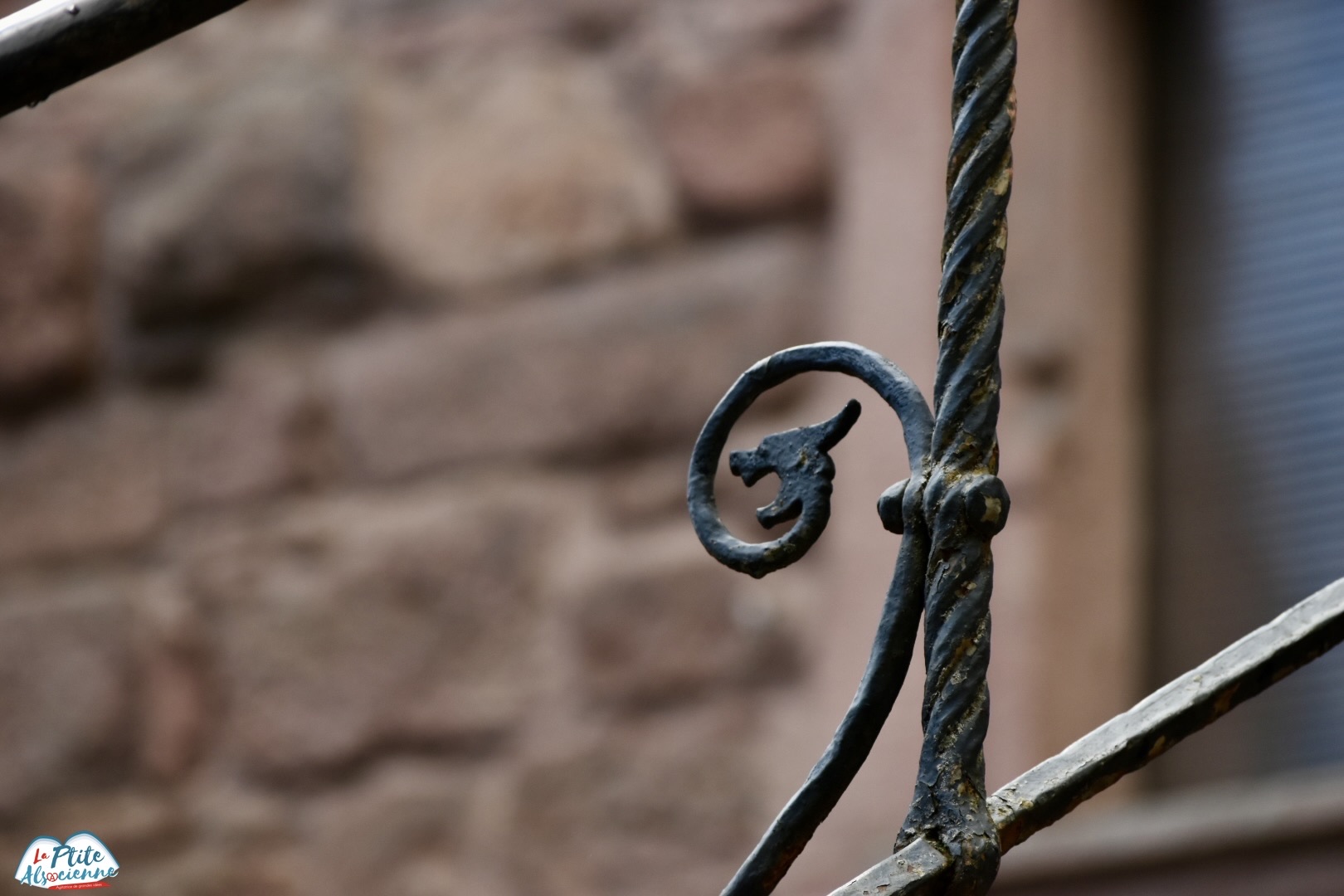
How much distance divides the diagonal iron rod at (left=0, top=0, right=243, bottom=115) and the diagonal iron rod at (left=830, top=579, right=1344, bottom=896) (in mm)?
347

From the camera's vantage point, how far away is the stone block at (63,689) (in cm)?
171

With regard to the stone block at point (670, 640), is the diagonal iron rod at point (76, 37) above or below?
below

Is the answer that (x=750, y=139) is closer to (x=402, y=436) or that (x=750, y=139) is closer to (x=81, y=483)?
(x=402, y=436)

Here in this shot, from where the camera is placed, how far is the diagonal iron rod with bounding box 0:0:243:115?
57 centimetres

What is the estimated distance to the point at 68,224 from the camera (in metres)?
1.86

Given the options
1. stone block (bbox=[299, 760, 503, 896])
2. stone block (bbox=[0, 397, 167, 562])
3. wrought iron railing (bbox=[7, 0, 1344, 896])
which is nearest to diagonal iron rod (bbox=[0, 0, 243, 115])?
wrought iron railing (bbox=[7, 0, 1344, 896])

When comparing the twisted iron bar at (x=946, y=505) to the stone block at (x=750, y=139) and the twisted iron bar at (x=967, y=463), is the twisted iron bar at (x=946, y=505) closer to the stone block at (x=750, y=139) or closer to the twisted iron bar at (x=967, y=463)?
the twisted iron bar at (x=967, y=463)

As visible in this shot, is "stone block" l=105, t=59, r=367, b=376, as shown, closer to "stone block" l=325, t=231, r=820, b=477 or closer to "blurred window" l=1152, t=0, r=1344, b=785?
"stone block" l=325, t=231, r=820, b=477

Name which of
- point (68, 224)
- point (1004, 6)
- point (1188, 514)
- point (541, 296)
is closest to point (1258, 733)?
point (1188, 514)

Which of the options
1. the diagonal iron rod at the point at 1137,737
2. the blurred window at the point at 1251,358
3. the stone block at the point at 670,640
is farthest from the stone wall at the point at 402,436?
the diagonal iron rod at the point at 1137,737

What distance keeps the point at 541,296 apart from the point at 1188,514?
62cm

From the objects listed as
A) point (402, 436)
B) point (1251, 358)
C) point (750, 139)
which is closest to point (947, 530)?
point (1251, 358)

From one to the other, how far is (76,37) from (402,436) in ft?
3.65

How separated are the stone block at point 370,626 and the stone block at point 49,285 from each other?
29cm
